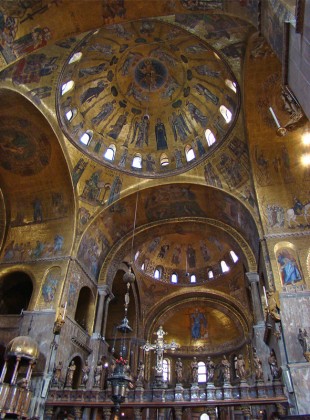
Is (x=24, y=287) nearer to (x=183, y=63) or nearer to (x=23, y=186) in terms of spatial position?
(x=23, y=186)

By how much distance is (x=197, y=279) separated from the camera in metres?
24.7

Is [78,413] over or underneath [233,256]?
underneath

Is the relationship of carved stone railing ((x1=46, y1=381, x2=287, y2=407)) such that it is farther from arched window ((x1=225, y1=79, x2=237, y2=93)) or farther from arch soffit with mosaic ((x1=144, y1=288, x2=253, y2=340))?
arched window ((x1=225, y1=79, x2=237, y2=93))

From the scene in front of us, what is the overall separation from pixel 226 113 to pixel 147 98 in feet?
15.4

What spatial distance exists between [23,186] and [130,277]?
8738 millimetres

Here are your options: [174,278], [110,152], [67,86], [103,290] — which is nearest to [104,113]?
[110,152]

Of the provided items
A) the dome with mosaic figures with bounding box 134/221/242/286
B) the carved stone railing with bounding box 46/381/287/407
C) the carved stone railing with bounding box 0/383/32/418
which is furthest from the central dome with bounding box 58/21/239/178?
the carved stone railing with bounding box 0/383/32/418

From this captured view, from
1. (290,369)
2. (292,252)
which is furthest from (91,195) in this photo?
(290,369)

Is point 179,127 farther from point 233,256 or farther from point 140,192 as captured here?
point 233,256

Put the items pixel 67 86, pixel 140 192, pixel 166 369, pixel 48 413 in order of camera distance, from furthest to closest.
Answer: pixel 166 369 < pixel 140 192 < pixel 67 86 < pixel 48 413

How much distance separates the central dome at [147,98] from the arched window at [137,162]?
0.06 m

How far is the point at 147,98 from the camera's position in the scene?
19.2 metres

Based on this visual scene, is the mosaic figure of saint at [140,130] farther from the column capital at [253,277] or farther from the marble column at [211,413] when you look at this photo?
the marble column at [211,413]

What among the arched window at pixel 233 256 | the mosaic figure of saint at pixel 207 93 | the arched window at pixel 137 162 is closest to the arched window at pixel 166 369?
the arched window at pixel 233 256
